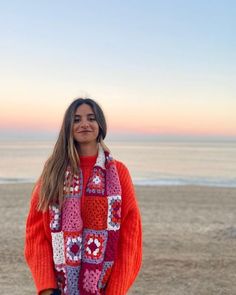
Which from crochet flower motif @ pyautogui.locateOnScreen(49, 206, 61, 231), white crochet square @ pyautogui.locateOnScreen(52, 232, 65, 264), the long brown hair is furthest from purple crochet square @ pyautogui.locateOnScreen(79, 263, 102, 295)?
the long brown hair

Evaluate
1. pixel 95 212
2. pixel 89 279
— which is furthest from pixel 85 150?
pixel 89 279

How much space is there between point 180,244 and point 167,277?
2317mm

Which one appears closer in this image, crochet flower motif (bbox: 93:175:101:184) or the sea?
crochet flower motif (bbox: 93:175:101:184)

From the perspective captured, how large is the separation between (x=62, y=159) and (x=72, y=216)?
0.34m

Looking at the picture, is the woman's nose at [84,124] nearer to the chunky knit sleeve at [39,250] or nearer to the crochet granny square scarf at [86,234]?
the crochet granny square scarf at [86,234]

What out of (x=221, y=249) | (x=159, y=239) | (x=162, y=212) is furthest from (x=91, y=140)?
(x=162, y=212)

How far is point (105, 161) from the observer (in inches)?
97.3

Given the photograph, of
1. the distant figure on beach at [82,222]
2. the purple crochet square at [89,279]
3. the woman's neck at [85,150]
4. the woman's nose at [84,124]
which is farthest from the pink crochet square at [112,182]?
the purple crochet square at [89,279]

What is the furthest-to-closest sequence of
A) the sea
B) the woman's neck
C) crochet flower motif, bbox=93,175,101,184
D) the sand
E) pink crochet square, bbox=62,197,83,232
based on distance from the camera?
the sea → the sand → the woman's neck → crochet flower motif, bbox=93,175,101,184 → pink crochet square, bbox=62,197,83,232

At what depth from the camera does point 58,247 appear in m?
Answer: 2.33

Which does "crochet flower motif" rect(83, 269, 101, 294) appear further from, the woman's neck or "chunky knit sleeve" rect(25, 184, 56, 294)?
the woman's neck

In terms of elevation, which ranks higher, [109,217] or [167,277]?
[109,217]

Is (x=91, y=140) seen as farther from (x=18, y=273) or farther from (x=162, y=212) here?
(x=162, y=212)

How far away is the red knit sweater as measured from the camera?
92.1 inches
